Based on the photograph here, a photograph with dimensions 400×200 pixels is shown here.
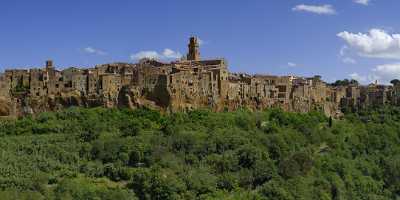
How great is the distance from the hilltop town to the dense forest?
1.22 m

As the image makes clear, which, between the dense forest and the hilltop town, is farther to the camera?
the hilltop town

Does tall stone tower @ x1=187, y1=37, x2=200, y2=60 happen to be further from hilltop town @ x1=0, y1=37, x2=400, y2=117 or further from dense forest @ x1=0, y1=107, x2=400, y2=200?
dense forest @ x1=0, y1=107, x2=400, y2=200

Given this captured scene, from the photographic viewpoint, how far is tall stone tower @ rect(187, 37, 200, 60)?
7694cm

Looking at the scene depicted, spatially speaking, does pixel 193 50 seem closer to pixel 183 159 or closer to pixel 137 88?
pixel 137 88

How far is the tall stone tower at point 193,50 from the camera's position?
7694 cm

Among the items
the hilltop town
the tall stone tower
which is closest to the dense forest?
the hilltop town

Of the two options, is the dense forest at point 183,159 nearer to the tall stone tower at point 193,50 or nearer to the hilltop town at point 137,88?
the hilltop town at point 137,88

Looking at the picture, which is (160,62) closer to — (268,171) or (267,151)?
(267,151)

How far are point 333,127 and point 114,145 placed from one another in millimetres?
27300

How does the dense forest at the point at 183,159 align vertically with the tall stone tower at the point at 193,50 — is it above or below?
below

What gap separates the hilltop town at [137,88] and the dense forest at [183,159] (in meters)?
1.22

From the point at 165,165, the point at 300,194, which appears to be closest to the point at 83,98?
the point at 165,165

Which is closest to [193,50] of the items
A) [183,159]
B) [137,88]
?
[137,88]

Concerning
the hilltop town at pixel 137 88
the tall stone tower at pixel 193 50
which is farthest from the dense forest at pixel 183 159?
the tall stone tower at pixel 193 50
